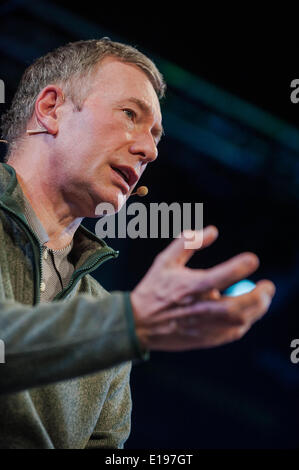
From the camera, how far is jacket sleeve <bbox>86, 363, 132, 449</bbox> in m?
1.73

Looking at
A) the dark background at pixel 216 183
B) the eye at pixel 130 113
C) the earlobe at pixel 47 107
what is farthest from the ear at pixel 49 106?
the dark background at pixel 216 183

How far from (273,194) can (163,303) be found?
133 inches

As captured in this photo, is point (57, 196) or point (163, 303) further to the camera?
point (57, 196)

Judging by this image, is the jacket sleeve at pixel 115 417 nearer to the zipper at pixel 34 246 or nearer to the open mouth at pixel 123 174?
the zipper at pixel 34 246

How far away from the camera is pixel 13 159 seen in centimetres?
179

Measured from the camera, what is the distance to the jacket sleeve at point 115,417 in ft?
5.68

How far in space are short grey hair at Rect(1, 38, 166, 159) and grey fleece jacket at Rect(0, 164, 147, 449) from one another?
0.39m

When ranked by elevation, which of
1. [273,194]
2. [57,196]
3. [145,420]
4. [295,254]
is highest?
[57,196]

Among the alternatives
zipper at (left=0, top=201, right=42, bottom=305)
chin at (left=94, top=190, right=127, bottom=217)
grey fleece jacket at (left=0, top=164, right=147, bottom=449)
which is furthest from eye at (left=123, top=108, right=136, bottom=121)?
zipper at (left=0, top=201, right=42, bottom=305)

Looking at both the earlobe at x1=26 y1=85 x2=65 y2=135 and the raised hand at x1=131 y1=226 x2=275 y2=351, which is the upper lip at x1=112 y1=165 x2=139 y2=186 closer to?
the earlobe at x1=26 y1=85 x2=65 y2=135

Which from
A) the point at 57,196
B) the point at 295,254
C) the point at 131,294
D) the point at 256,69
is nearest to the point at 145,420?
the point at 295,254
